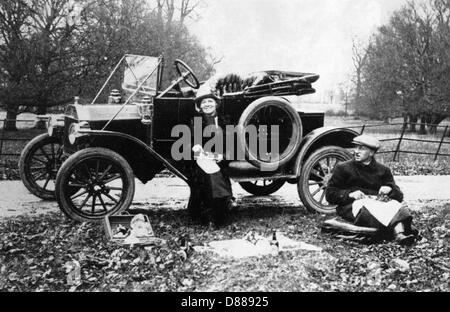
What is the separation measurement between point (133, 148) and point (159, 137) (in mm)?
396

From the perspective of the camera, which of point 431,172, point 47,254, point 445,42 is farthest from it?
point 445,42

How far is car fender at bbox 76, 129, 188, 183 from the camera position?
5.95 m

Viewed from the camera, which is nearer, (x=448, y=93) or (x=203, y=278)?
(x=203, y=278)

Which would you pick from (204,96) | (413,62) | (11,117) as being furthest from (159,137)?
(413,62)

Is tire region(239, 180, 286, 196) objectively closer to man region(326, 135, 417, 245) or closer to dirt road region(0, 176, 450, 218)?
dirt road region(0, 176, 450, 218)

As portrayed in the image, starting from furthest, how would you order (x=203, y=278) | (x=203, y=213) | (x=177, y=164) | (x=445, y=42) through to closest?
(x=445, y=42) < (x=177, y=164) < (x=203, y=213) < (x=203, y=278)

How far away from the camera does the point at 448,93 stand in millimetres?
25562

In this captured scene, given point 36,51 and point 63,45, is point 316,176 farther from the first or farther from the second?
point 63,45

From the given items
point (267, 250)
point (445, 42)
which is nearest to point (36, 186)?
point (267, 250)

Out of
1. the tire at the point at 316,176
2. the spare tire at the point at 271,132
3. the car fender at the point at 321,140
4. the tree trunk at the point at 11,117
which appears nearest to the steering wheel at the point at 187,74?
the spare tire at the point at 271,132

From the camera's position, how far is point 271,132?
6.72 meters

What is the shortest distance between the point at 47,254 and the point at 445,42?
24.3 m

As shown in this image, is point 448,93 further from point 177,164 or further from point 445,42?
point 177,164

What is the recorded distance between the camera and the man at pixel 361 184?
5344 mm
